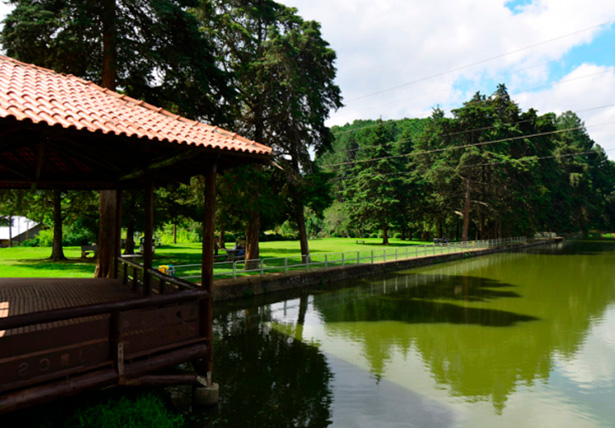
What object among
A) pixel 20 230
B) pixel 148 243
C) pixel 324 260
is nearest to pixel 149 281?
pixel 148 243

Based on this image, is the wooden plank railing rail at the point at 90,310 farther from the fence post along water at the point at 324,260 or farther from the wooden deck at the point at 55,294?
the fence post along water at the point at 324,260

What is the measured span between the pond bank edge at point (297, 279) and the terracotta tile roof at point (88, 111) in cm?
1010

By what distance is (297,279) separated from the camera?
20.0m

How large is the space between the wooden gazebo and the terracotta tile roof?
0.07 ft

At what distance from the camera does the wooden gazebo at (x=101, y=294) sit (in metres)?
4.80

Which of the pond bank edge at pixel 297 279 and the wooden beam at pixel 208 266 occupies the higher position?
the wooden beam at pixel 208 266

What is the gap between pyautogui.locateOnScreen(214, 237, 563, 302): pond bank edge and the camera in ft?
54.2

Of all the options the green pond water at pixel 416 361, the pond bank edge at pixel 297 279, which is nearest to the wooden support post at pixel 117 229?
the green pond water at pixel 416 361

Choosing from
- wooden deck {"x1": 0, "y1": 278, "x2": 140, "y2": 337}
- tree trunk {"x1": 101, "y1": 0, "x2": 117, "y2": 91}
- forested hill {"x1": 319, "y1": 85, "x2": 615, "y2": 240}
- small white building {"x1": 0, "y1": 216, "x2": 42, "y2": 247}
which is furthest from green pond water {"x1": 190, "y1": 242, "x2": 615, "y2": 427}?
small white building {"x1": 0, "y1": 216, "x2": 42, "y2": 247}

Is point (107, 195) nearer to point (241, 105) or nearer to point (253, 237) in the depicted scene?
point (253, 237)

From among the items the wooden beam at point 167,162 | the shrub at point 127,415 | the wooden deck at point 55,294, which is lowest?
the shrub at point 127,415

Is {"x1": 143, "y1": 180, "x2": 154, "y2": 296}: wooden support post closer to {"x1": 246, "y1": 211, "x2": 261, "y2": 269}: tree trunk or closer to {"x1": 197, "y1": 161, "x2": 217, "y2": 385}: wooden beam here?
{"x1": 197, "y1": 161, "x2": 217, "y2": 385}: wooden beam

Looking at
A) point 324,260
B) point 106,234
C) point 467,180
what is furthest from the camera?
point 467,180

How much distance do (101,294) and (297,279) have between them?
39.0 ft
